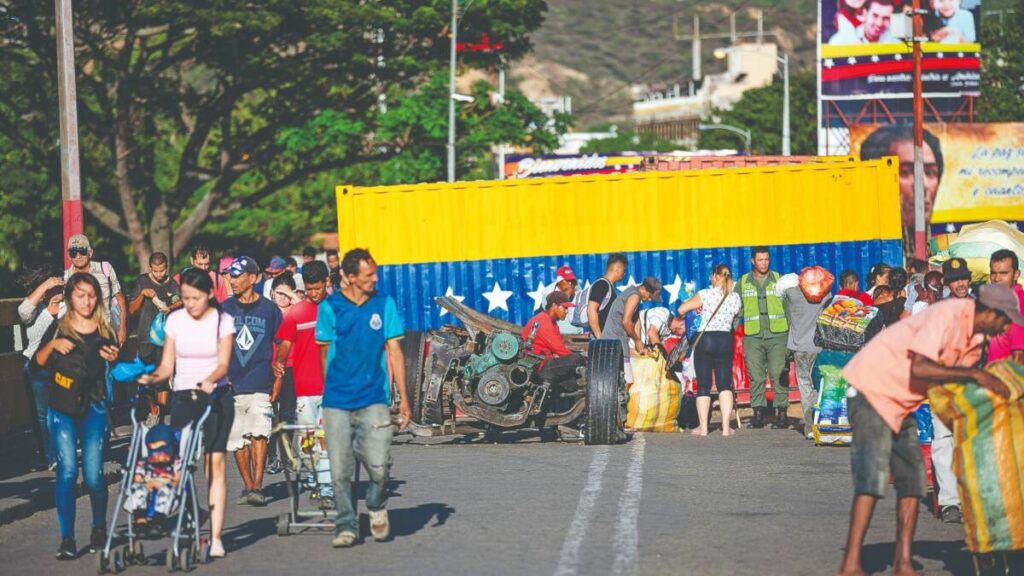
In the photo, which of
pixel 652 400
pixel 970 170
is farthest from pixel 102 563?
pixel 970 170

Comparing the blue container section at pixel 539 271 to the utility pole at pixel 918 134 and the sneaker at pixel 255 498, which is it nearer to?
the sneaker at pixel 255 498

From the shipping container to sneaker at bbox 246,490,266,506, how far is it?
9293 mm

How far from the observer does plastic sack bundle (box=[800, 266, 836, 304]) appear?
17141 mm

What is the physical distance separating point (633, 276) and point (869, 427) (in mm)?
12932

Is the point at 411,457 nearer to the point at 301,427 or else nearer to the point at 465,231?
the point at 301,427

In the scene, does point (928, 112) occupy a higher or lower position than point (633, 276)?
higher

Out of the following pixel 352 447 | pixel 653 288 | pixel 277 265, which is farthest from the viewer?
pixel 653 288

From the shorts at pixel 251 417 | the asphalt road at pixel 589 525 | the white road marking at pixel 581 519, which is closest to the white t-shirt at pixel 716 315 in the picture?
the asphalt road at pixel 589 525

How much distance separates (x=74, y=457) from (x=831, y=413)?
7.77m

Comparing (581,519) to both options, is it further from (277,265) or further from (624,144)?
(624,144)

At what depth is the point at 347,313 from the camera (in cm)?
1024

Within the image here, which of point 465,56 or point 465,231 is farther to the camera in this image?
point 465,56

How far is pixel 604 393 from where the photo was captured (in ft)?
51.2

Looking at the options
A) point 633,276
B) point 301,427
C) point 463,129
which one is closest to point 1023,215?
point 463,129
